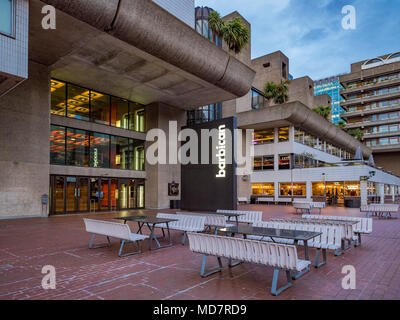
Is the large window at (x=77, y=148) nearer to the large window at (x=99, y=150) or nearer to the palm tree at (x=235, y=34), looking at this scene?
the large window at (x=99, y=150)

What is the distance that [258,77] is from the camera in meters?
45.0

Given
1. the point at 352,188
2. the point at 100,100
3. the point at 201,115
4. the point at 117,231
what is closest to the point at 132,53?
the point at 100,100

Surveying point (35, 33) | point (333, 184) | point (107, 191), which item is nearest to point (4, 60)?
point (35, 33)

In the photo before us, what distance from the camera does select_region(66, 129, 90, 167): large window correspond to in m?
19.6

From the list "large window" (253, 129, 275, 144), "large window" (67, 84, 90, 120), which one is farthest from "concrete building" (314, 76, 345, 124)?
"large window" (67, 84, 90, 120)

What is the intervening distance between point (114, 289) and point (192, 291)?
130cm

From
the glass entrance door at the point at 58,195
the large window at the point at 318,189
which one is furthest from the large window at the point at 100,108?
the large window at the point at 318,189

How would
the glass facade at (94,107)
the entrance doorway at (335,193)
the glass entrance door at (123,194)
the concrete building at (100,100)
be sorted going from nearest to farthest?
the concrete building at (100,100), the glass facade at (94,107), the glass entrance door at (123,194), the entrance doorway at (335,193)

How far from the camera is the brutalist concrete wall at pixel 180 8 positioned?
20.2m

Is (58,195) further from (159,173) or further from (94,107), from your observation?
(159,173)

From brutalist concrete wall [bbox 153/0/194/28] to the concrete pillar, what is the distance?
6.78 m

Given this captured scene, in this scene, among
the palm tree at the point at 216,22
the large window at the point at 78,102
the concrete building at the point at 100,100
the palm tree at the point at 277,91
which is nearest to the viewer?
the concrete building at the point at 100,100

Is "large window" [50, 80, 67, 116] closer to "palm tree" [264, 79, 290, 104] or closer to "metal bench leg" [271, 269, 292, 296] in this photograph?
"metal bench leg" [271, 269, 292, 296]

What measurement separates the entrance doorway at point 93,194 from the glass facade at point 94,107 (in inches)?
172
